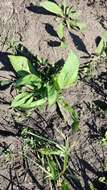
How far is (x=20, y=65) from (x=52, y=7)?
0.60m

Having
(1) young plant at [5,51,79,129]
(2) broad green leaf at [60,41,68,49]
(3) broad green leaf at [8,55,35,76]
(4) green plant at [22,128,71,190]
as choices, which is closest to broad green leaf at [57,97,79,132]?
(1) young plant at [5,51,79,129]

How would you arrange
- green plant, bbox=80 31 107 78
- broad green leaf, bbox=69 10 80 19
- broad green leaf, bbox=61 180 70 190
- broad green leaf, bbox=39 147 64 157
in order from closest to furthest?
broad green leaf, bbox=61 180 70 190
broad green leaf, bbox=39 147 64 157
green plant, bbox=80 31 107 78
broad green leaf, bbox=69 10 80 19

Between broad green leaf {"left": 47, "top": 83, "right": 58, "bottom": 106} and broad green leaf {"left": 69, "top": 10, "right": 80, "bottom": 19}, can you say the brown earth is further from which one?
broad green leaf {"left": 47, "top": 83, "right": 58, "bottom": 106}

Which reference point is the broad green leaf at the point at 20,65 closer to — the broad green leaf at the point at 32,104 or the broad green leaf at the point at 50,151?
the broad green leaf at the point at 32,104

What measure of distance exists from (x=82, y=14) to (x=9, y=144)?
131 centimetres

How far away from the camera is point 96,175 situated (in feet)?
9.34

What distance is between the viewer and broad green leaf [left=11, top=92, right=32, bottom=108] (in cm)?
290

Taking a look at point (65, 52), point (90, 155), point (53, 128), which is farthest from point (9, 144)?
point (65, 52)

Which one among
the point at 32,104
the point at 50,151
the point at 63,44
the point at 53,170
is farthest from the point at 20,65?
the point at 53,170

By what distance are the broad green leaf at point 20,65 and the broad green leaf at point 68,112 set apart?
0.34 m

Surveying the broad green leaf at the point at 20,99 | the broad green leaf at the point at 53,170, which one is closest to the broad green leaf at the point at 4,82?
the broad green leaf at the point at 20,99

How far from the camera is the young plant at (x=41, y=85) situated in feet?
9.54

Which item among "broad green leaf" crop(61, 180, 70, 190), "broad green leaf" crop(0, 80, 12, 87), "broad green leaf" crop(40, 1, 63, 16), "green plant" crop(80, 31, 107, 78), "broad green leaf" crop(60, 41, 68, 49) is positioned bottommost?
"broad green leaf" crop(61, 180, 70, 190)

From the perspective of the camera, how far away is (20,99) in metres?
2.93
